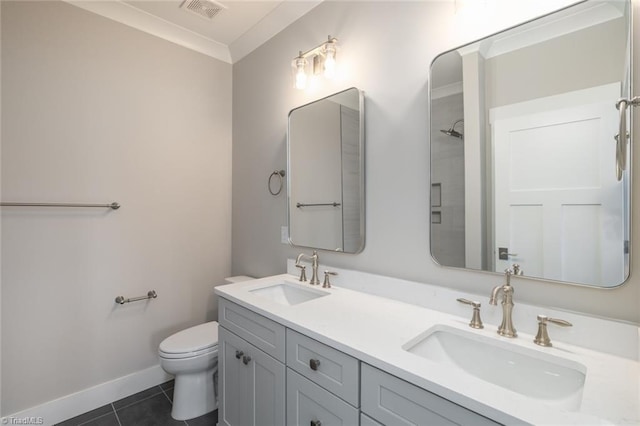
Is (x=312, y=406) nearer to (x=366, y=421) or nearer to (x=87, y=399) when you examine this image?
(x=366, y=421)

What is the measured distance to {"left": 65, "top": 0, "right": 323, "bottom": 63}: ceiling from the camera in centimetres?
191

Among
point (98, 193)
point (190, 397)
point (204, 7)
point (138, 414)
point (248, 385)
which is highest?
point (204, 7)

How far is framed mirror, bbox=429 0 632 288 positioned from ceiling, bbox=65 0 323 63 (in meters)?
1.21

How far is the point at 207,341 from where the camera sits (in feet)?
→ 5.94

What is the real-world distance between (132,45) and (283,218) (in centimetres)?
156

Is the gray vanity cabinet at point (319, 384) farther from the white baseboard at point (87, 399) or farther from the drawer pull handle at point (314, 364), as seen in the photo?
the white baseboard at point (87, 399)

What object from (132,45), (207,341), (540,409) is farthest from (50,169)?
(540,409)

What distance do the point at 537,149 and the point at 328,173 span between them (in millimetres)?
1021

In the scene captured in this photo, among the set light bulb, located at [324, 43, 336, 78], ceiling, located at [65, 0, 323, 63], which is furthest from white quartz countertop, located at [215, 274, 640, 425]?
ceiling, located at [65, 0, 323, 63]

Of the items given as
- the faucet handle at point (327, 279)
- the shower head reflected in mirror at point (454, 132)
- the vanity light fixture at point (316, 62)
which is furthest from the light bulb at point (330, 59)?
the faucet handle at point (327, 279)

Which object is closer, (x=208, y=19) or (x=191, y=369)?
(x=191, y=369)

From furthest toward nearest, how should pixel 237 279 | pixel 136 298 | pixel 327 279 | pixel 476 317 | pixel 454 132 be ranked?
pixel 237 279 < pixel 136 298 < pixel 327 279 < pixel 454 132 < pixel 476 317

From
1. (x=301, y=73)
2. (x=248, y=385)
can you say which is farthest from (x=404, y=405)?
(x=301, y=73)

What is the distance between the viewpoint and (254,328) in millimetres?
1322
